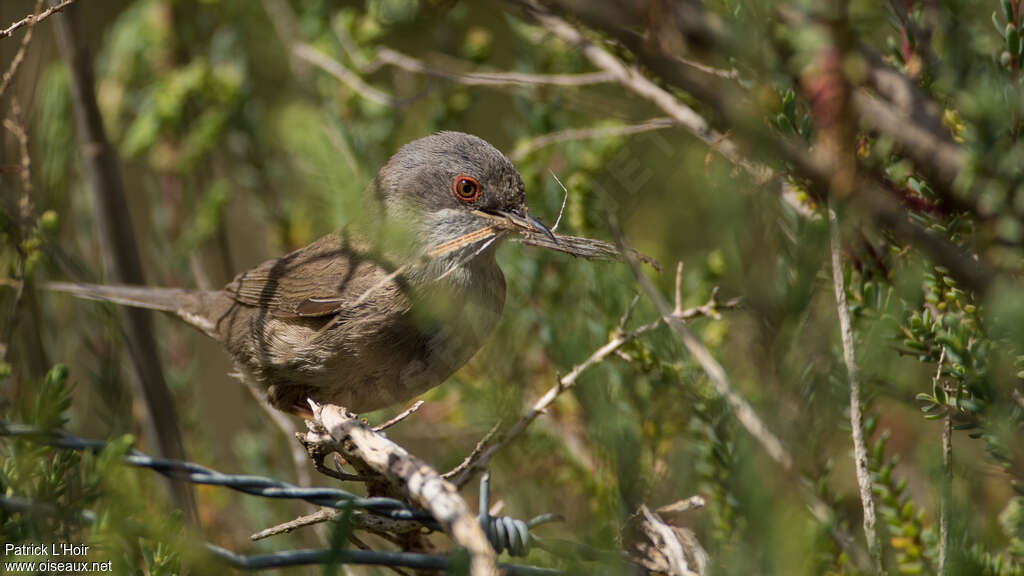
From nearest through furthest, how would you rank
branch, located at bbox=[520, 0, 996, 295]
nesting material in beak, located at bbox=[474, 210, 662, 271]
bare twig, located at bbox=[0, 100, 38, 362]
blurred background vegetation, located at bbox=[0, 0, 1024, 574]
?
blurred background vegetation, located at bbox=[0, 0, 1024, 574], branch, located at bbox=[520, 0, 996, 295], nesting material in beak, located at bbox=[474, 210, 662, 271], bare twig, located at bbox=[0, 100, 38, 362]

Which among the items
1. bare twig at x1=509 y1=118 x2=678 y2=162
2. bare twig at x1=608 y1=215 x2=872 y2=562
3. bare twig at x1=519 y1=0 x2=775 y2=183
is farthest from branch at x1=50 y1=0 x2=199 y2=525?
bare twig at x1=608 y1=215 x2=872 y2=562

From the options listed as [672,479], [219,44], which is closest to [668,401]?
[672,479]

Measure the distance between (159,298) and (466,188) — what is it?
1.68 meters

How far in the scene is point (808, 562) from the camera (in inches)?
56.2

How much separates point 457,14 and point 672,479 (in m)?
3.02

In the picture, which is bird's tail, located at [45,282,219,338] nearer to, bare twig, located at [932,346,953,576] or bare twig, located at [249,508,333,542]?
bare twig, located at [249,508,333,542]

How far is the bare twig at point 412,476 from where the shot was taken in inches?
62.3

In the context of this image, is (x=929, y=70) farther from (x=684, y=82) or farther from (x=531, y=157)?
(x=531, y=157)

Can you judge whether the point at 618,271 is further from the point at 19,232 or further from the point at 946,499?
the point at 19,232

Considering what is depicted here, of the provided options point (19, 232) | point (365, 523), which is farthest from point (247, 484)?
point (19, 232)

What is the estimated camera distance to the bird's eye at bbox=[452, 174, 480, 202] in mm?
3383

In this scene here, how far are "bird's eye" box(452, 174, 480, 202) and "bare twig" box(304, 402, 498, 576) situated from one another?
3.74 ft

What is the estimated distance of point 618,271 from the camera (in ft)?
9.35

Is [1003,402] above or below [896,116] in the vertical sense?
below
